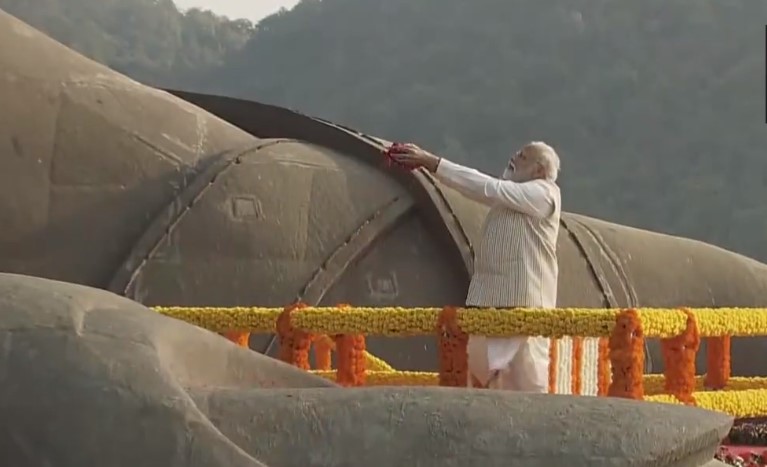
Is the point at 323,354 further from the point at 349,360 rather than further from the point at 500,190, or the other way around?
the point at 500,190

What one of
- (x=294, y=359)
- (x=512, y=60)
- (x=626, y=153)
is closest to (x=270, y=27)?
(x=512, y=60)

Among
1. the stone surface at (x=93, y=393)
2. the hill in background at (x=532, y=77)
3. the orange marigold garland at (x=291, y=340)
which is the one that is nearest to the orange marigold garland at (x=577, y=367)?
the orange marigold garland at (x=291, y=340)

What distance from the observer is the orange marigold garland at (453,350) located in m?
4.41

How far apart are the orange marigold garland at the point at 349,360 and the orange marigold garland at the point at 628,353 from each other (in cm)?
115

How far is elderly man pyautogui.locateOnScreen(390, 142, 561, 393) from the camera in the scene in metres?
4.37

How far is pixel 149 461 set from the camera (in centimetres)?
240

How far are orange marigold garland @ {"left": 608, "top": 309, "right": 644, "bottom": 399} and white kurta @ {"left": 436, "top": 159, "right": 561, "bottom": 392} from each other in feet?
1.02

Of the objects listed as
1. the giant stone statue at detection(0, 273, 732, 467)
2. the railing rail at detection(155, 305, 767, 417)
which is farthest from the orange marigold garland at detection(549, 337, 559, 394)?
the giant stone statue at detection(0, 273, 732, 467)

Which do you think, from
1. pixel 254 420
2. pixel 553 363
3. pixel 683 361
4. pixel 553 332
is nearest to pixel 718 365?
pixel 553 363

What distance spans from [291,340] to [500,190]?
3.47ft

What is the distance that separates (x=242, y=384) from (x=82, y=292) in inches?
14.8

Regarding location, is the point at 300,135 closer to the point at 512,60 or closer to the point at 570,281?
the point at 570,281

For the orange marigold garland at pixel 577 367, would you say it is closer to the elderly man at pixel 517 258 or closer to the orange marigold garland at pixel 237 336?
the elderly man at pixel 517 258

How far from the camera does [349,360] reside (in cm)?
507
